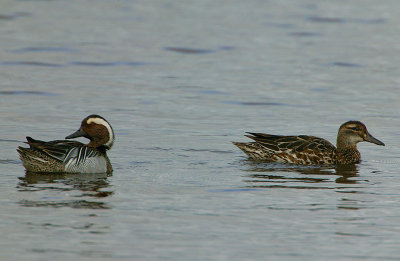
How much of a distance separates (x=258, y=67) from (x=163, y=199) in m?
12.2

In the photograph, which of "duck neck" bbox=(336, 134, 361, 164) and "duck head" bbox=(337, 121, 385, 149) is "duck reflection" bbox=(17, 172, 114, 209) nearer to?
"duck neck" bbox=(336, 134, 361, 164)

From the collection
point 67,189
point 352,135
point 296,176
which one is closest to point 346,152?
point 352,135

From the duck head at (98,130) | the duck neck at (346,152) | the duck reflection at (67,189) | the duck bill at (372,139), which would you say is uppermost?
the duck head at (98,130)

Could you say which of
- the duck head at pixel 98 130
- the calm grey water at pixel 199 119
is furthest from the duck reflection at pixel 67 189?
A: the duck head at pixel 98 130

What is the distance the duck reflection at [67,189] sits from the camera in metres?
10.6

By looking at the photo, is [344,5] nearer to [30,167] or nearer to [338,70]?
[338,70]

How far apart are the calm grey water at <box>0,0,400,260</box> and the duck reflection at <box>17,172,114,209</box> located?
0.12ft

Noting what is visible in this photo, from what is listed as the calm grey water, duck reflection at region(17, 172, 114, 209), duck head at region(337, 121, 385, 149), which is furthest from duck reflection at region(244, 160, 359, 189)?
→ duck reflection at region(17, 172, 114, 209)

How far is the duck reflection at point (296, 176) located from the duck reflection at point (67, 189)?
2.00 metres

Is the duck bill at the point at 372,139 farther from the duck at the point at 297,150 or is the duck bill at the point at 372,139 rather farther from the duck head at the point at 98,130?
the duck head at the point at 98,130

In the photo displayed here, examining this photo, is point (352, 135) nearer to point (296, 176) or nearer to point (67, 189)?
point (296, 176)

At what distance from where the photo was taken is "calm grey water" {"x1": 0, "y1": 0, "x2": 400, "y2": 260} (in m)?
9.34

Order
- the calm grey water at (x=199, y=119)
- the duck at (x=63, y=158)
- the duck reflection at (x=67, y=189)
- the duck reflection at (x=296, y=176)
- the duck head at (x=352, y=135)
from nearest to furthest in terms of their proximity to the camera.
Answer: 1. the calm grey water at (x=199, y=119)
2. the duck reflection at (x=67, y=189)
3. the duck reflection at (x=296, y=176)
4. the duck at (x=63, y=158)
5. the duck head at (x=352, y=135)

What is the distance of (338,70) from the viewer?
22.7m
